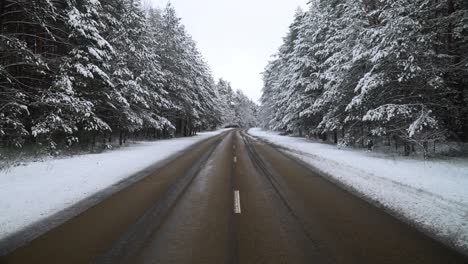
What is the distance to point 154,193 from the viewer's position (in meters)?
7.93

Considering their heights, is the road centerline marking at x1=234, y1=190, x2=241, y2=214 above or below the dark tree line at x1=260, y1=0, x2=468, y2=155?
below

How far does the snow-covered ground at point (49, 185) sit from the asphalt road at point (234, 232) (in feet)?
3.12

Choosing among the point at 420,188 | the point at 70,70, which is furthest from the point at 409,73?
the point at 70,70

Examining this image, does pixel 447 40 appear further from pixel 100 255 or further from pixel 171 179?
pixel 100 255

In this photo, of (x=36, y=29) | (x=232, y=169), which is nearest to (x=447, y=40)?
(x=232, y=169)

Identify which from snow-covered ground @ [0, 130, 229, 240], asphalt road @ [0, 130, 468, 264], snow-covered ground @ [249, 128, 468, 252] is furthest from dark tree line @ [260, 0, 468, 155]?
snow-covered ground @ [0, 130, 229, 240]

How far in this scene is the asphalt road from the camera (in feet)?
13.6

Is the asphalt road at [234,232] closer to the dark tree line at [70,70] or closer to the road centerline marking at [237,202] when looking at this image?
the road centerline marking at [237,202]

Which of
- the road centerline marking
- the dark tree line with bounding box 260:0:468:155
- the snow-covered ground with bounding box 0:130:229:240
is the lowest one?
the road centerline marking

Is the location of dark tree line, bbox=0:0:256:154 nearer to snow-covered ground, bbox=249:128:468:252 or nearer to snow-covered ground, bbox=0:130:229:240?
snow-covered ground, bbox=0:130:229:240

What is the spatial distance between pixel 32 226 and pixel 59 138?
43.7 ft

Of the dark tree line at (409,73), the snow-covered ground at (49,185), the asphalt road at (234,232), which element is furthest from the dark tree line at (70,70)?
the dark tree line at (409,73)

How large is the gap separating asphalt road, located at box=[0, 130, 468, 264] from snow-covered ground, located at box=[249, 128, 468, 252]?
55 centimetres

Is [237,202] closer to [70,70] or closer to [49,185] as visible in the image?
[49,185]
